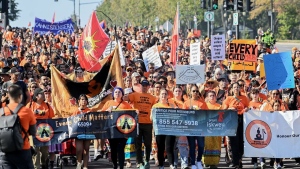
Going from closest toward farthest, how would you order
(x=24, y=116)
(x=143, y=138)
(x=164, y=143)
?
1. (x=24, y=116)
2. (x=164, y=143)
3. (x=143, y=138)

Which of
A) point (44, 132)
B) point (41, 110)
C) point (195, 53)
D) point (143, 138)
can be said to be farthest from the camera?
point (195, 53)

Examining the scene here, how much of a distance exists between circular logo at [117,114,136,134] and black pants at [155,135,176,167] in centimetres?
70

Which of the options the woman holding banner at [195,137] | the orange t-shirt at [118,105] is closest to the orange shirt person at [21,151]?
the orange t-shirt at [118,105]

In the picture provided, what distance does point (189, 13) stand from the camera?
10050 cm

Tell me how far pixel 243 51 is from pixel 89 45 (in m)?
4.06

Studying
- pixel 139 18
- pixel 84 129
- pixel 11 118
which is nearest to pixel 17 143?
pixel 11 118

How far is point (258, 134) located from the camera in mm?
16609

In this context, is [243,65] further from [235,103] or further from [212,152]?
[212,152]

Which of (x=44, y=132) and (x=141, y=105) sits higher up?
(x=141, y=105)

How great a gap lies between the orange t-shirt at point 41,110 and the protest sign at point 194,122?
1.75 meters

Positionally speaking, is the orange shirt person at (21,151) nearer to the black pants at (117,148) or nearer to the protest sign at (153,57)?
the black pants at (117,148)

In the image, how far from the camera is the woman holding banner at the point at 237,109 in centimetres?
1656

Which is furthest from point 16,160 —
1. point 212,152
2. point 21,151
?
point 212,152

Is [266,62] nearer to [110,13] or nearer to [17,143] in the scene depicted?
[17,143]
